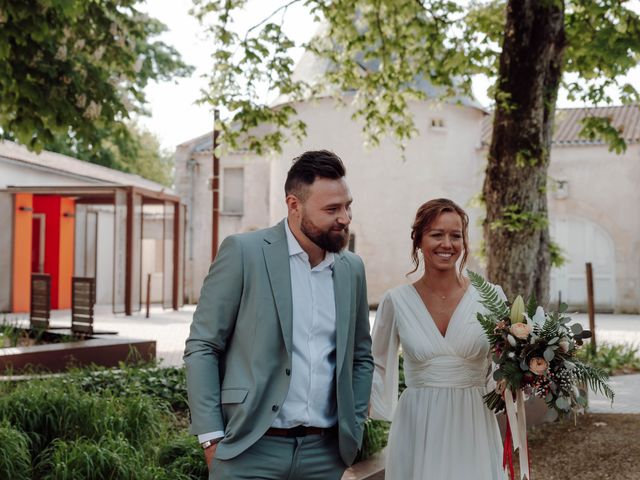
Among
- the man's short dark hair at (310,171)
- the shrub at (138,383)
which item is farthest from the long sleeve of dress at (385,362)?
the shrub at (138,383)

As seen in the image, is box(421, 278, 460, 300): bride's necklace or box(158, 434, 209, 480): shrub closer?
box(421, 278, 460, 300): bride's necklace

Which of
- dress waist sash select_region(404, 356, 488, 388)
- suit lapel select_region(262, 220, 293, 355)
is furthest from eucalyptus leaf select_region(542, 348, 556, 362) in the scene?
suit lapel select_region(262, 220, 293, 355)

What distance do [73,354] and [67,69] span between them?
3.42 m

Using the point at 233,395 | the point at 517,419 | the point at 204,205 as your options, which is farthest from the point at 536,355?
the point at 204,205

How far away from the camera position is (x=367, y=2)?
14.3 m

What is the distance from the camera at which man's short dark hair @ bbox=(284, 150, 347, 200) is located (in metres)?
3.14

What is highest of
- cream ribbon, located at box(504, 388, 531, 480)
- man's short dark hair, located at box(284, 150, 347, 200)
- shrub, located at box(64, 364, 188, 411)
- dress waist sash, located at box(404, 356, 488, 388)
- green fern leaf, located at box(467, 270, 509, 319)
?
man's short dark hair, located at box(284, 150, 347, 200)

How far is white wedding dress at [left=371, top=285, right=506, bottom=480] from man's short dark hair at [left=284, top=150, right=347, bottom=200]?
1.40 meters

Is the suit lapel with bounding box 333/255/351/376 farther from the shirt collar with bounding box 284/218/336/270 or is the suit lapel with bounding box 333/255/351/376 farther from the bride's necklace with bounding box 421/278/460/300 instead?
the bride's necklace with bounding box 421/278/460/300

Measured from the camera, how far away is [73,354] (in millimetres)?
10234

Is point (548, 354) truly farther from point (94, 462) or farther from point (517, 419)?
point (94, 462)

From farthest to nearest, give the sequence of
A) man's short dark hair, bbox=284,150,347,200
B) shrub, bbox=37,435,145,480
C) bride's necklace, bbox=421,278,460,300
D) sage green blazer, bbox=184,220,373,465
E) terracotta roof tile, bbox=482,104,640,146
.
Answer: terracotta roof tile, bbox=482,104,640,146, shrub, bbox=37,435,145,480, bride's necklace, bbox=421,278,460,300, man's short dark hair, bbox=284,150,347,200, sage green blazer, bbox=184,220,373,465

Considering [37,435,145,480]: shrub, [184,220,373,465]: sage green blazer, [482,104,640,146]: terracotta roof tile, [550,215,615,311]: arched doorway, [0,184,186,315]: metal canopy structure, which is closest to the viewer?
[184,220,373,465]: sage green blazer

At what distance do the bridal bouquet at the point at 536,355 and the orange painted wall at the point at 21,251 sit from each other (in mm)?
21926
